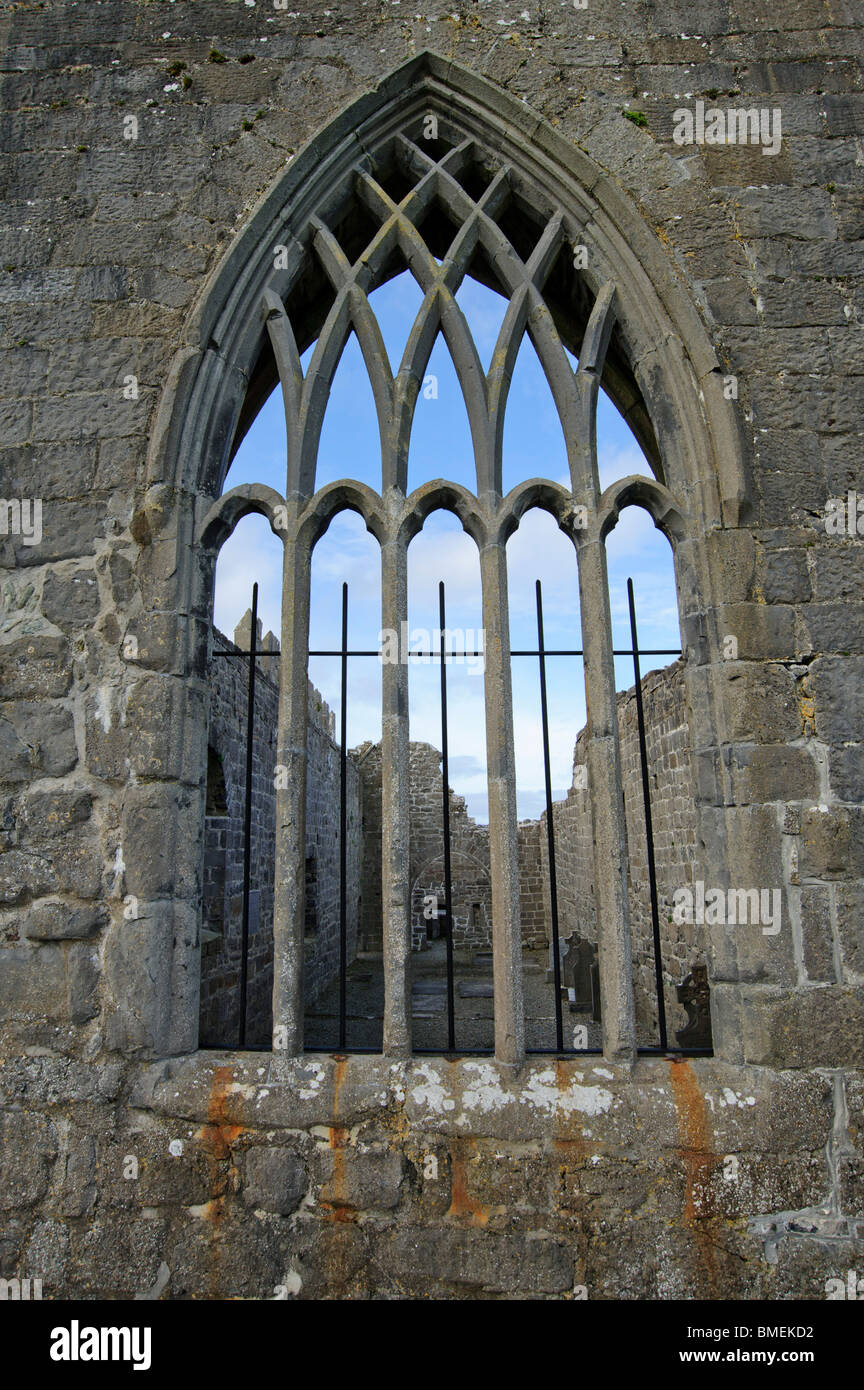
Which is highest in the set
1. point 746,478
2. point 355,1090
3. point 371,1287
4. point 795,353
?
point 795,353

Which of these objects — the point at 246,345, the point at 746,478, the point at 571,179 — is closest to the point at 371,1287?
the point at 746,478

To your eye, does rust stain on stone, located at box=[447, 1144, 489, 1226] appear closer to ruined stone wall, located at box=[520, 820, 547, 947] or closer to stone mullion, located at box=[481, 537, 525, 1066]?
stone mullion, located at box=[481, 537, 525, 1066]

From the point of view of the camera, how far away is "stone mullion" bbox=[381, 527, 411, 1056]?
2.42 metres

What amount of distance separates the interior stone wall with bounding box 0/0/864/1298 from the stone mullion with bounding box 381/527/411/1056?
0.56 ft

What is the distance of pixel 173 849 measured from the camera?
2.51 m

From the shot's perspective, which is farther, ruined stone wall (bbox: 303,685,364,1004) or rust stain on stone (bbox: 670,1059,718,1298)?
ruined stone wall (bbox: 303,685,364,1004)

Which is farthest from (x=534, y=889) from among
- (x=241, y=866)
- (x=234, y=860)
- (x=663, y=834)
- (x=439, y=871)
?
(x=234, y=860)

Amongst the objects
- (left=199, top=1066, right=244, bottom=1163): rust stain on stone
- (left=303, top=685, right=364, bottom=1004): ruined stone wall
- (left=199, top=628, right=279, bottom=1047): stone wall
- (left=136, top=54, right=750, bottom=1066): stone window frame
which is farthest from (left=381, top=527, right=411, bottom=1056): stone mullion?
(left=303, top=685, right=364, bottom=1004): ruined stone wall

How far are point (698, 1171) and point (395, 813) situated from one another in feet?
4.63

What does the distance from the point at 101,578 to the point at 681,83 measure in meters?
3.11

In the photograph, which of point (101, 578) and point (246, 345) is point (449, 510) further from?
point (101, 578)

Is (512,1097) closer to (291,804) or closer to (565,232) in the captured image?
(291,804)

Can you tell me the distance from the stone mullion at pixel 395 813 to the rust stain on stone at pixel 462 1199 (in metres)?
0.35

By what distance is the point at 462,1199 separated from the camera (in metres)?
2.18
